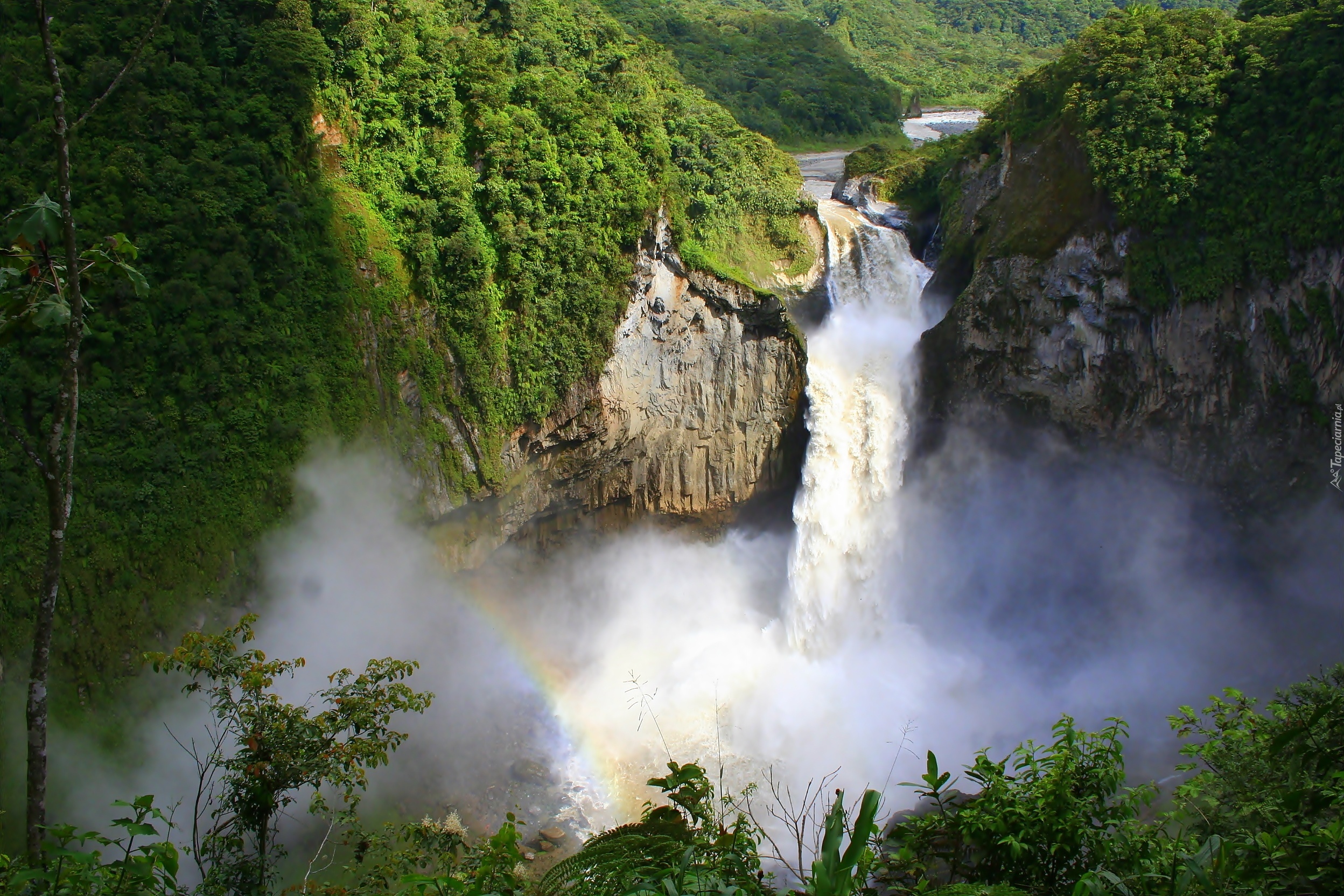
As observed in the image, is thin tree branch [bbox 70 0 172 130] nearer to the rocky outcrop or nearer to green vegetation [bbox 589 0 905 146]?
the rocky outcrop

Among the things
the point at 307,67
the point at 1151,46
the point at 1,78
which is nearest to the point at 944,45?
the point at 1151,46

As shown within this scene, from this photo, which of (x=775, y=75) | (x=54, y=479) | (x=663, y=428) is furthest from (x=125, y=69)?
(x=775, y=75)

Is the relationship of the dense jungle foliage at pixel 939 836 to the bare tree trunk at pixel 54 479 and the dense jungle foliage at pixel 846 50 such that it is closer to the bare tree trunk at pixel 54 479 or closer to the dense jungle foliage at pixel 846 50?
the bare tree trunk at pixel 54 479

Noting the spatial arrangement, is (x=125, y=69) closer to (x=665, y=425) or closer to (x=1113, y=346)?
(x=665, y=425)

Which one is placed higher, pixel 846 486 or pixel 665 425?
pixel 665 425

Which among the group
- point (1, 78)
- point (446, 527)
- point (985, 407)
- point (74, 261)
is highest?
point (1, 78)

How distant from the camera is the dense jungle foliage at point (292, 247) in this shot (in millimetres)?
14727

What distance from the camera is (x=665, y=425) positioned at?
22.3 meters

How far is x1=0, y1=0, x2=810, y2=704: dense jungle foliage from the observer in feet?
48.3

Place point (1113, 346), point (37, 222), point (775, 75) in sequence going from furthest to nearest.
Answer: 1. point (775, 75)
2. point (1113, 346)
3. point (37, 222)

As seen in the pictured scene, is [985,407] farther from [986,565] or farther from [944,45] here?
[944,45]

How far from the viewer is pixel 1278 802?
14.8ft

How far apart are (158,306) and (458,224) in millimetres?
6332

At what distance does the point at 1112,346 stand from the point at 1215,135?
4.84 meters
